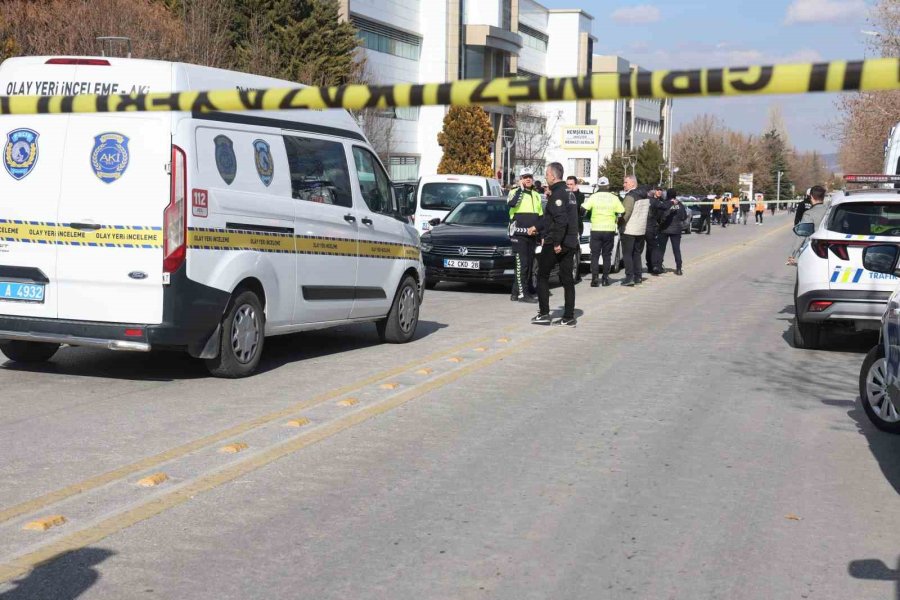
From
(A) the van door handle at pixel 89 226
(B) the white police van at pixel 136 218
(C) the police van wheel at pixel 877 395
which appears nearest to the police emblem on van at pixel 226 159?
(B) the white police van at pixel 136 218

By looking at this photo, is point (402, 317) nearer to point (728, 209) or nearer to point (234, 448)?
point (234, 448)

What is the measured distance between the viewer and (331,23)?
45531 mm

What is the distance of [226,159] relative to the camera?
895cm

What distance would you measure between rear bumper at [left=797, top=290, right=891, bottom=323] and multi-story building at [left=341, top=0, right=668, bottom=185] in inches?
1678

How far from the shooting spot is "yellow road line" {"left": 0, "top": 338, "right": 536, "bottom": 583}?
4.78 metres

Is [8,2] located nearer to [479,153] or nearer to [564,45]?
[479,153]

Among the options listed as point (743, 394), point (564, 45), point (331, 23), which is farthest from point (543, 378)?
point (564, 45)

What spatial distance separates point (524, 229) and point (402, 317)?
4.98 m

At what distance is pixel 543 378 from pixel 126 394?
11.3 ft

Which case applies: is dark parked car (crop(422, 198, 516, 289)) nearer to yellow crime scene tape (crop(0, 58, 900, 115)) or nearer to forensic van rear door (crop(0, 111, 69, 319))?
forensic van rear door (crop(0, 111, 69, 319))

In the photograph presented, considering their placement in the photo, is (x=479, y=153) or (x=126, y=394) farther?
(x=479, y=153)

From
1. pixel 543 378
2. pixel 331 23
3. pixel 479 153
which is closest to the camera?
pixel 543 378

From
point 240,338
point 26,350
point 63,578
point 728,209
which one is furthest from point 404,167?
point 63,578

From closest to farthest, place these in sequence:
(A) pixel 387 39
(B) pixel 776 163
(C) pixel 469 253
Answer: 1. (C) pixel 469 253
2. (A) pixel 387 39
3. (B) pixel 776 163
